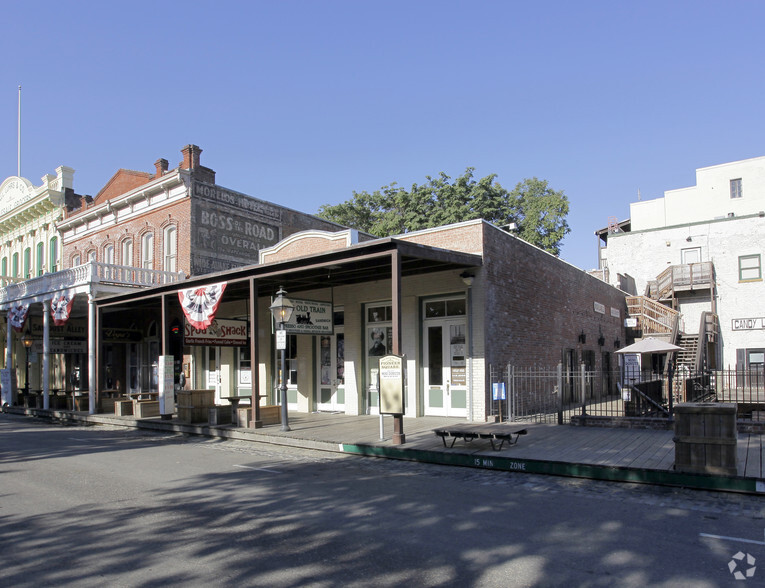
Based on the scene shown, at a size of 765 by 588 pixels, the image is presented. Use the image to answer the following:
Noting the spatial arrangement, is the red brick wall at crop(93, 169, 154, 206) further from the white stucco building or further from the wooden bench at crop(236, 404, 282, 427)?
the white stucco building

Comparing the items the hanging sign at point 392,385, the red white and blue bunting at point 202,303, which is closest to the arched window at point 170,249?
the red white and blue bunting at point 202,303

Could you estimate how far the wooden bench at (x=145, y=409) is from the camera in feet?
57.9

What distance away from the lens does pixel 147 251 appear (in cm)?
2527

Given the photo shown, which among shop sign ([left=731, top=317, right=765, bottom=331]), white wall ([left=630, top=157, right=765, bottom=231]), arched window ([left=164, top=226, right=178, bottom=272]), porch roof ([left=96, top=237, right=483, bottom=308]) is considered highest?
white wall ([left=630, top=157, right=765, bottom=231])

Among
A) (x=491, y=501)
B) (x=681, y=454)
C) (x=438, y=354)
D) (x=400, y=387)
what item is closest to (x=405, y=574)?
(x=491, y=501)

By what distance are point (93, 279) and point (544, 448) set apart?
16392 millimetres

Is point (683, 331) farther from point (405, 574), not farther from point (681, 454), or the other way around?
point (405, 574)

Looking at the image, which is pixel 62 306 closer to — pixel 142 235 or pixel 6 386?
pixel 142 235

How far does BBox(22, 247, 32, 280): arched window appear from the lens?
33.3 m

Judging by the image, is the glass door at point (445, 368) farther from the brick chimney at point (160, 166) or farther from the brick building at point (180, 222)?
the brick chimney at point (160, 166)

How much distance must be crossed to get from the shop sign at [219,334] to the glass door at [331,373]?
261 centimetres

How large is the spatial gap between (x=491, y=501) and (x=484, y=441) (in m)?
4.10

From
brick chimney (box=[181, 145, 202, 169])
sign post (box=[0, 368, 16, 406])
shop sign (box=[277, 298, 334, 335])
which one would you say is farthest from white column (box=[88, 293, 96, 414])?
shop sign (box=[277, 298, 334, 335])

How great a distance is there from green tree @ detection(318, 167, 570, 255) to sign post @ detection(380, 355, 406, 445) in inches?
1018
